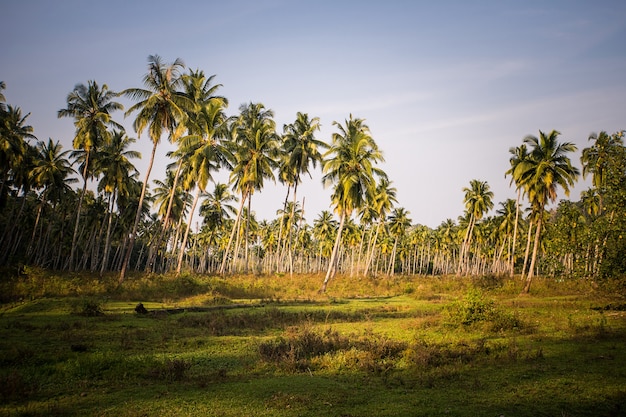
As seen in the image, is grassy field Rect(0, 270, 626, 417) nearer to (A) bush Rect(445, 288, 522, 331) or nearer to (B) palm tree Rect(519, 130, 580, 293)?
(A) bush Rect(445, 288, 522, 331)

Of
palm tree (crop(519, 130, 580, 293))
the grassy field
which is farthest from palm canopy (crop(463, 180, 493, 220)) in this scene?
the grassy field

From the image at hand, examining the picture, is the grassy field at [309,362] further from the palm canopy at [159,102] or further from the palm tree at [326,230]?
the palm tree at [326,230]

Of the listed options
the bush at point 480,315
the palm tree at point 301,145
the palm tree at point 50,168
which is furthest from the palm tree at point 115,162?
the bush at point 480,315

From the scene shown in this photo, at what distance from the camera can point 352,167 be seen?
3469cm

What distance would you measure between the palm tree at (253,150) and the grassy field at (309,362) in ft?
67.9

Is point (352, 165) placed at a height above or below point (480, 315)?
above

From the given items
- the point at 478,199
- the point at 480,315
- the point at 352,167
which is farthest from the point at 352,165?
the point at 478,199

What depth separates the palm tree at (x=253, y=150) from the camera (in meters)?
38.7

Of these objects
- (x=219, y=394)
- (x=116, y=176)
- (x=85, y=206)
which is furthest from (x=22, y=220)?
(x=219, y=394)

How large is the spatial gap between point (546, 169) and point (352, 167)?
17.1 m

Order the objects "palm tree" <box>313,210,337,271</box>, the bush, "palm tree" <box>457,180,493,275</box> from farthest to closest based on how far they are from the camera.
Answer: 1. "palm tree" <box>313,210,337,271</box>
2. "palm tree" <box>457,180,493,275</box>
3. the bush

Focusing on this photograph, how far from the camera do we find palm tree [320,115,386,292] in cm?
3441

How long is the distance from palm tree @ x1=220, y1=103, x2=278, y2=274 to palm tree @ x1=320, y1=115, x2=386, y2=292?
7015 millimetres

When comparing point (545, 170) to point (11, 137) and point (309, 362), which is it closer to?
point (309, 362)
